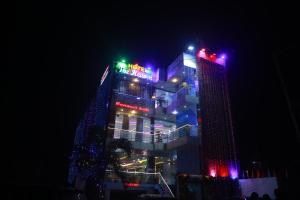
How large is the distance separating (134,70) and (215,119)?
1247 centimetres

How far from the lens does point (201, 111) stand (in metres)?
22.1

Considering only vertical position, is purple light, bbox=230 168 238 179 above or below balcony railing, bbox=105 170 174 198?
above

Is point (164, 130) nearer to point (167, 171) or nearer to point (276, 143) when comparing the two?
point (167, 171)

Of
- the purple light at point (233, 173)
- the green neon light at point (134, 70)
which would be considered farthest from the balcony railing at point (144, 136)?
the green neon light at point (134, 70)

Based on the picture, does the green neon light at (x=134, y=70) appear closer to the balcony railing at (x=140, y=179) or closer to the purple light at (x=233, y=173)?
the balcony railing at (x=140, y=179)

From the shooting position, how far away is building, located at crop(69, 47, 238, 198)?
21078 millimetres

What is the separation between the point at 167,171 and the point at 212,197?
24.1 feet

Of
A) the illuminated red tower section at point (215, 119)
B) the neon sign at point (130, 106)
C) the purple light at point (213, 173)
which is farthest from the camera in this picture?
the neon sign at point (130, 106)

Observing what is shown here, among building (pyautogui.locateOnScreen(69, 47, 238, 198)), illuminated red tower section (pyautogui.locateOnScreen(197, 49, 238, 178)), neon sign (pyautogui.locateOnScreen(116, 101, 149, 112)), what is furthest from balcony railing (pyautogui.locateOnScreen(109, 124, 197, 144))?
illuminated red tower section (pyautogui.locateOnScreen(197, 49, 238, 178))

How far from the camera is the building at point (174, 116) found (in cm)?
2108

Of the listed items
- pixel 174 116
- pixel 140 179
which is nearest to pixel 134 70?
pixel 174 116

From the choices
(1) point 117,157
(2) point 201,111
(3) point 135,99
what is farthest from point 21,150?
(3) point 135,99

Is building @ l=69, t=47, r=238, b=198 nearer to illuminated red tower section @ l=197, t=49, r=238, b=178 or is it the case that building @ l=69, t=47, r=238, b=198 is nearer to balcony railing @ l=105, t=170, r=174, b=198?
illuminated red tower section @ l=197, t=49, r=238, b=178

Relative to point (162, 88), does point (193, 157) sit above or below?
Answer: below
